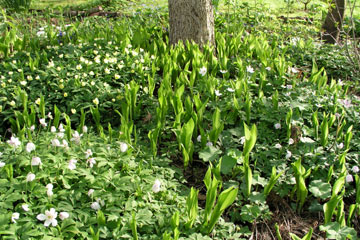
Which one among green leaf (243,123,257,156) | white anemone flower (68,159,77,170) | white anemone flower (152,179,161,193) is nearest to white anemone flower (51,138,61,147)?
white anemone flower (68,159,77,170)

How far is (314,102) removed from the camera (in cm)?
291

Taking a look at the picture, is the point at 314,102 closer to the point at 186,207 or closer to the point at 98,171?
the point at 186,207

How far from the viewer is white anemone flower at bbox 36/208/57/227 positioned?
1.67m

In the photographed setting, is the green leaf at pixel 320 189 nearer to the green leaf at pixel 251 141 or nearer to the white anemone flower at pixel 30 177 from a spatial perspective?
the green leaf at pixel 251 141

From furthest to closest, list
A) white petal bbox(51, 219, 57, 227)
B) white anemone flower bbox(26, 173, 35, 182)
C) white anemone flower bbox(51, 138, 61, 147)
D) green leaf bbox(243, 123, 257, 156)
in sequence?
1. green leaf bbox(243, 123, 257, 156)
2. white anemone flower bbox(51, 138, 61, 147)
3. white anemone flower bbox(26, 173, 35, 182)
4. white petal bbox(51, 219, 57, 227)

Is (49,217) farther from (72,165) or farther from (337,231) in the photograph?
(337,231)

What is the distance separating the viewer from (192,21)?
12.6 feet

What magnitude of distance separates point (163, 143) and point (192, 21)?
1786 millimetres

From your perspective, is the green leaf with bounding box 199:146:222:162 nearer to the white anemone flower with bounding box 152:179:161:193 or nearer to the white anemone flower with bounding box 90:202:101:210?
the white anemone flower with bounding box 152:179:161:193

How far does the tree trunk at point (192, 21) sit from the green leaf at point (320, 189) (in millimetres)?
2153

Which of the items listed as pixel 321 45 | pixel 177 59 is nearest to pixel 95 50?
pixel 177 59

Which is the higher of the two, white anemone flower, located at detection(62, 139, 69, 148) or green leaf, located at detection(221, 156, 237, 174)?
white anemone flower, located at detection(62, 139, 69, 148)

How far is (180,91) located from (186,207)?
3.74ft

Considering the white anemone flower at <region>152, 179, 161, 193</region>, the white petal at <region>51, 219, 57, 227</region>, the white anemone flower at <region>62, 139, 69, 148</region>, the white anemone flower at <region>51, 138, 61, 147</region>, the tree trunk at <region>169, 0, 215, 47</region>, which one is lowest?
the white petal at <region>51, 219, 57, 227</region>
